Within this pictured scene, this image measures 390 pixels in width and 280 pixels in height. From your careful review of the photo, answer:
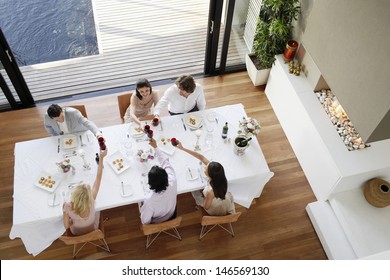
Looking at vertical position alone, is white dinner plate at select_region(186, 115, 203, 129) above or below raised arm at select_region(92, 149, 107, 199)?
above

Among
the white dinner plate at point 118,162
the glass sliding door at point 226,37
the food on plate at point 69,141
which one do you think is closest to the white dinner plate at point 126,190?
the white dinner plate at point 118,162

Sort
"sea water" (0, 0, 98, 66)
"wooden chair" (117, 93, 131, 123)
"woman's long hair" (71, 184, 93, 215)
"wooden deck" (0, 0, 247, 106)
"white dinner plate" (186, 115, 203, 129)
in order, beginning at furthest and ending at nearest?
"sea water" (0, 0, 98, 66), "wooden deck" (0, 0, 247, 106), "wooden chair" (117, 93, 131, 123), "white dinner plate" (186, 115, 203, 129), "woman's long hair" (71, 184, 93, 215)

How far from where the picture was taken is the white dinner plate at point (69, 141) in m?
3.88

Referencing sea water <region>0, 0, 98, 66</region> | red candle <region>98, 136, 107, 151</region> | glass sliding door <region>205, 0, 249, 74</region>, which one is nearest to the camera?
red candle <region>98, 136, 107, 151</region>

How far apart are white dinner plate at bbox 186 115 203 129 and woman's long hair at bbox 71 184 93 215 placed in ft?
4.64

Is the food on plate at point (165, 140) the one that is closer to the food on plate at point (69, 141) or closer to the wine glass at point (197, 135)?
the wine glass at point (197, 135)

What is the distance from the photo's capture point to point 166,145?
13.0 feet

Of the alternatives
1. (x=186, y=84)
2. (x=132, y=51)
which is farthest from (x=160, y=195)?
(x=132, y=51)

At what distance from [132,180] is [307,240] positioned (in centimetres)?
219

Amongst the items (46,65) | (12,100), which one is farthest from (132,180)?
(46,65)

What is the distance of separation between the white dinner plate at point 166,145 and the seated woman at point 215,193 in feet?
0.33

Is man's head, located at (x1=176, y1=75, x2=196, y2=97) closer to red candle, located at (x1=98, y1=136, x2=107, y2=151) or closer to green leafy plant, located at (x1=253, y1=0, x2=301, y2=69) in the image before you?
red candle, located at (x1=98, y1=136, x2=107, y2=151)

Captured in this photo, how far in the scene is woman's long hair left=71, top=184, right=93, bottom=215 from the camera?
318 cm

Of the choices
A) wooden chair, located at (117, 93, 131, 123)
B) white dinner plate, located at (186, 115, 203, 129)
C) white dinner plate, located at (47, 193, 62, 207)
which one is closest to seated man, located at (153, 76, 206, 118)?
white dinner plate, located at (186, 115, 203, 129)
